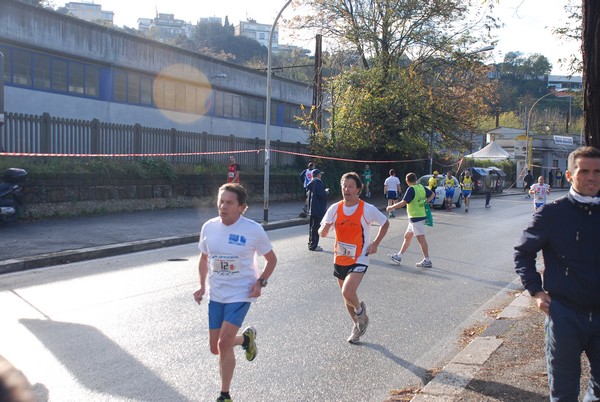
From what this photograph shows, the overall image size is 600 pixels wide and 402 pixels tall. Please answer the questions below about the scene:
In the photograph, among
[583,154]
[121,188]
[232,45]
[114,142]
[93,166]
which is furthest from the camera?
[232,45]

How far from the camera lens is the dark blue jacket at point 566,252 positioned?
11.4ft

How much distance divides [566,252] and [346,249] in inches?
124

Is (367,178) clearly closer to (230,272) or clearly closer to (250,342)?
(250,342)

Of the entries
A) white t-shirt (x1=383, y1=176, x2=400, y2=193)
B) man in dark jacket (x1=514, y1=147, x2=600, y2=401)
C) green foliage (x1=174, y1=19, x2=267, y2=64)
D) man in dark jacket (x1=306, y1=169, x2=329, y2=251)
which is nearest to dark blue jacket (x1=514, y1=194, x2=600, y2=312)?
man in dark jacket (x1=514, y1=147, x2=600, y2=401)

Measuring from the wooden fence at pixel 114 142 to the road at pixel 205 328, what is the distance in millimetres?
6644

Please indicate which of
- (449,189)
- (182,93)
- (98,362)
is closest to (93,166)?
(98,362)

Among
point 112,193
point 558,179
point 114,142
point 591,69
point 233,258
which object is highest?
point 591,69

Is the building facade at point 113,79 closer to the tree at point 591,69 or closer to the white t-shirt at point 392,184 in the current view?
the white t-shirt at point 392,184

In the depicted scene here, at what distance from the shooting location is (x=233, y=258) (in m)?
4.62

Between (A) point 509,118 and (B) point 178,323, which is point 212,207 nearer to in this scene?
(B) point 178,323

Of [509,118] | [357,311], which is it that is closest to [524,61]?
[509,118]

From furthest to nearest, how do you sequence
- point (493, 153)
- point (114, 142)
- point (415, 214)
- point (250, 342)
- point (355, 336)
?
point (493, 153) < point (114, 142) < point (415, 214) < point (355, 336) < point (250, 342)

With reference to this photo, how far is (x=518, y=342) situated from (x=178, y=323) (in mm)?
3617

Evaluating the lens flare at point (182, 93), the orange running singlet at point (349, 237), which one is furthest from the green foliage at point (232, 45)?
the orange running singlet at point (349, 237)
